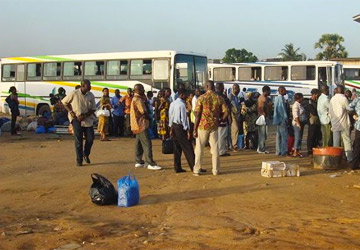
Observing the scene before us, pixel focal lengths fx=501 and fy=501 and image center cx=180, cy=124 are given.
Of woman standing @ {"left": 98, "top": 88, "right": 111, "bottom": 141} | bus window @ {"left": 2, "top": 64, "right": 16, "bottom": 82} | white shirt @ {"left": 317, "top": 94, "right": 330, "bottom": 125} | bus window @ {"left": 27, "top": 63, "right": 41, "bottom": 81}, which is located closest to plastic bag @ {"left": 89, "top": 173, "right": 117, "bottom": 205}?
white shirt @ {"left": 317, "top": 94, "right": 330, "bottom": 125}

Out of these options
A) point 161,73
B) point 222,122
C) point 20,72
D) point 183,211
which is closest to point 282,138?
point 222,122

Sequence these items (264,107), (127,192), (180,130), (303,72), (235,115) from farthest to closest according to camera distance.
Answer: (303,72)
(235,115)
(264,107)
(180,130)
(127,192)

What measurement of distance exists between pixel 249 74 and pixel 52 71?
11991 millimetres

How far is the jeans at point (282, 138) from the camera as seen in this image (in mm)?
12430

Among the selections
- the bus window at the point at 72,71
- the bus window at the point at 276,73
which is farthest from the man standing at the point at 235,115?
the bus window at the point at 276,73

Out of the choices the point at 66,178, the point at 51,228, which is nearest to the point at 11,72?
the point at 66,178

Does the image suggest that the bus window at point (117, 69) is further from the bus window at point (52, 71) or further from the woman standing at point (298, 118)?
the woman standing at point (298, 118)

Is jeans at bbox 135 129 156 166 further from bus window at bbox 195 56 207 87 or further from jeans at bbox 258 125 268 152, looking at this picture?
bus window at bbox 195 56 207 87

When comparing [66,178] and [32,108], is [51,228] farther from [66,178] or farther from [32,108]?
[32,108]

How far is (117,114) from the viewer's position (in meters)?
18.2

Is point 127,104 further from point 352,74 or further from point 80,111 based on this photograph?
point 352,74

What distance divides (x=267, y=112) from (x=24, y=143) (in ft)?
25.8

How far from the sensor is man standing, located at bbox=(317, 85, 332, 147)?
1164 centimetres

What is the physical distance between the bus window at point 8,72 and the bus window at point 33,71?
113cm
